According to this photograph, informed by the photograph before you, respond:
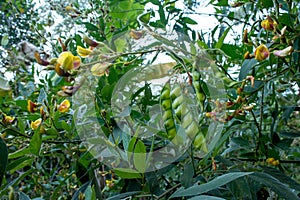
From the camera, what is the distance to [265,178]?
537 mm

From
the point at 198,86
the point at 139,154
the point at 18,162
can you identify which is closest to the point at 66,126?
the point at 18,162

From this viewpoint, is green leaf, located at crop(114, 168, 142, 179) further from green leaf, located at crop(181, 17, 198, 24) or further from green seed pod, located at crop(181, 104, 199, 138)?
green leaf, located at crop(181, 17, 198, 24)

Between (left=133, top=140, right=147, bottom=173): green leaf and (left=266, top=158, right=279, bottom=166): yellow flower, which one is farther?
(left=266, top=158, right=279, bottom=166): yellow flower

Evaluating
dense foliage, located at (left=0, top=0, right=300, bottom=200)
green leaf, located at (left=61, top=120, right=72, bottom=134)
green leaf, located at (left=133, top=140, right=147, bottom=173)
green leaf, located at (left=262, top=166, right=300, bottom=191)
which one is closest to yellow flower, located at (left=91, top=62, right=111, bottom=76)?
dense foliage, located at (left=0, top=0, right=300, bottom=200)

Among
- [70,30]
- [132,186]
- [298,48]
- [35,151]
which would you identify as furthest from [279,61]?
[70,30]

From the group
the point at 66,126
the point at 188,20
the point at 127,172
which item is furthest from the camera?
the point at 188,20

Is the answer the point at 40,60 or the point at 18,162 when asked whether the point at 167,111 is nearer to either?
the point at 40,60

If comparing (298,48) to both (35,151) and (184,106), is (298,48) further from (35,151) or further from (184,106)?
(35,151)

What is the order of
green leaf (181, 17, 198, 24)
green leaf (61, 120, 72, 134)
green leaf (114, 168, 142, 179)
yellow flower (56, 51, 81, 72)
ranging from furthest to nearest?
green leaf (181, 17, 198, 24), green leaf (61, 120, 72, 134), green leaf (114, 168, 142, 179), yellow flower (56, 51, 81, 72)

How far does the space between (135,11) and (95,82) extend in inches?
11.6

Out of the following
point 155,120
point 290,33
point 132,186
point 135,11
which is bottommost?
point 132,186

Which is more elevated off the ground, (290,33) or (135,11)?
(135,11)

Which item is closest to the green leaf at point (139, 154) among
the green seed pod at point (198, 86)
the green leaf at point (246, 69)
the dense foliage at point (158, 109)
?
the dense foliage at point (158, 109)

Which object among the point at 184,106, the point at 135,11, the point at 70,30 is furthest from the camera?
the point at 70,30
